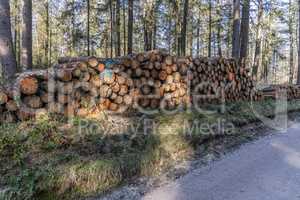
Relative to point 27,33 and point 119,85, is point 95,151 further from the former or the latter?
point 27,33

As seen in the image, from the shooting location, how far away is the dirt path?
3674 mm

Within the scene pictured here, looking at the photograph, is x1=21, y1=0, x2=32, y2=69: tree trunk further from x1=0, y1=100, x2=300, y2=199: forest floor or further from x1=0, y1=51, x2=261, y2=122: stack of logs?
x1=0, y1=100, x2=300, y2=199: forest floor

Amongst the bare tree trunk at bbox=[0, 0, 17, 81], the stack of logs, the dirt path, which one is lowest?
the dirt path

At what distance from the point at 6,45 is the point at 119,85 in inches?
114

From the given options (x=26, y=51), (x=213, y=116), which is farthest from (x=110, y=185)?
(x=26, y=51)

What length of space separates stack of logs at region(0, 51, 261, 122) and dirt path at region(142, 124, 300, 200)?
2229 millimetres

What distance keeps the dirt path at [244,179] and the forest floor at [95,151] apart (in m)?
0.36

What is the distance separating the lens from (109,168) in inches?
156

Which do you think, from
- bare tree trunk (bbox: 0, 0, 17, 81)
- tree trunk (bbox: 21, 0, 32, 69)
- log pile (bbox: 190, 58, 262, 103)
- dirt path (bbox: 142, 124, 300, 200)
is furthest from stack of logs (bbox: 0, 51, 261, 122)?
tree trunk (bbox: 21, 0, 32, 69)

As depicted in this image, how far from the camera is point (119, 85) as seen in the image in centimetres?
598

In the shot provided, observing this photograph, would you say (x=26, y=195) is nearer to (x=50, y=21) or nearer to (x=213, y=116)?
(x=213, y=116)

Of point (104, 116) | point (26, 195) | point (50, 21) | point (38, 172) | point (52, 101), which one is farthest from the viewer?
point (50, 21)

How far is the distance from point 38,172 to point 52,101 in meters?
1.70

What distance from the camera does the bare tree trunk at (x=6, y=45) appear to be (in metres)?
6.55
